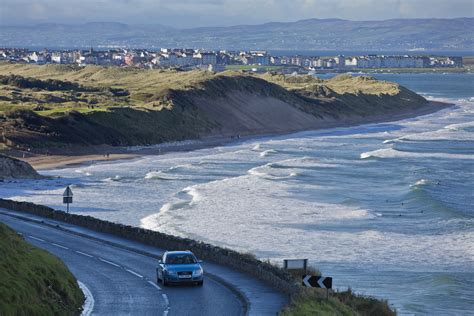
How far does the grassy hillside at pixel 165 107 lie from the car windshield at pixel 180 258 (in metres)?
57.9

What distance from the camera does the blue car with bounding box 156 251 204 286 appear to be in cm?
2514

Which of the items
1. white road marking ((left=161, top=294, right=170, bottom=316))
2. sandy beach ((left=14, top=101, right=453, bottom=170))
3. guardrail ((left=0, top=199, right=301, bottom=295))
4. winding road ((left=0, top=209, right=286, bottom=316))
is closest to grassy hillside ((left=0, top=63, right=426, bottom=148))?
sandy beach ((left=14, top=101, right=453, bottom=170))

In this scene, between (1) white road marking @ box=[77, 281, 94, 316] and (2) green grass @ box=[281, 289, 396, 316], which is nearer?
(2) green grass @ box=[281, 289, 396, 316]

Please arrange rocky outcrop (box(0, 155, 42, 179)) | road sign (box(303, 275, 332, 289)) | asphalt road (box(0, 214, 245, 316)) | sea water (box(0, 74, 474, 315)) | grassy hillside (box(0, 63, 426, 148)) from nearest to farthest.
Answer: road sign (box(303, 275, 332, 289))
asphalt road (box(0, 214, 245, 316))
sea water (box(0, 74, 474, 315))
rocky outcrop (box(0, 155, 42, 179))
grassy hillside (box(0, 63, 426, 148))

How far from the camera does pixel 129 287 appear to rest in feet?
82.7

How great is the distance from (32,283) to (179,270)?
5512 millimetres

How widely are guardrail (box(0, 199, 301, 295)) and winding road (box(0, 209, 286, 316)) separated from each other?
33 centimetres

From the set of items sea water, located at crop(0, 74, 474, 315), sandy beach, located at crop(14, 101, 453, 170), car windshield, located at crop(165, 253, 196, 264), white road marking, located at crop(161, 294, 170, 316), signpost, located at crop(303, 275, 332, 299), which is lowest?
sandy beach, located at crop(14, 101, 453, 170)

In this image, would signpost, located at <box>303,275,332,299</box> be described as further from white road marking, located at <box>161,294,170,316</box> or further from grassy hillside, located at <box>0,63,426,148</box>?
grassy hillside, located at <box>0,63,426,148</box>

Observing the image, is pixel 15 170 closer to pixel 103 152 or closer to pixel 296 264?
pixel 103 152

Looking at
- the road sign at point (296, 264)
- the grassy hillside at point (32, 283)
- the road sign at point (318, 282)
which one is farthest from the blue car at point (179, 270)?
the road sign at point (318, 282)

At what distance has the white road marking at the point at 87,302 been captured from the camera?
21312mm

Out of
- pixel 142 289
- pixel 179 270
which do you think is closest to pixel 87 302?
pixel 142 289

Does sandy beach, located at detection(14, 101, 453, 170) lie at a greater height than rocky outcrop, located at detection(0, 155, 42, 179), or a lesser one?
lesser
